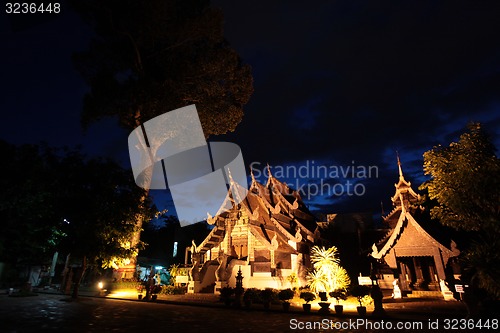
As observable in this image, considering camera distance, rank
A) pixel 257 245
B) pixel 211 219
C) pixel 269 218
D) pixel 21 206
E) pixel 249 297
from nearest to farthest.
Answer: pixel 249 297, pixel 257 245, pixel 269 218, pixel 211 219, pixel 21 206

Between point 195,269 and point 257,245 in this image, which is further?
point 195,269

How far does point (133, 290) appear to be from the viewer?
22.6 meters

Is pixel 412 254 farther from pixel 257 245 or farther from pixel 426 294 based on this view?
pixel 257 245

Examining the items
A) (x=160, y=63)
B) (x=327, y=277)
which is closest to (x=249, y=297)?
(x=327, y=277)

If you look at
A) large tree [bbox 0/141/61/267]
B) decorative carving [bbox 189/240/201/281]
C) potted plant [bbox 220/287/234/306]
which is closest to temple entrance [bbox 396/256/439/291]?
potted plant [bbox 220/287/234/306]

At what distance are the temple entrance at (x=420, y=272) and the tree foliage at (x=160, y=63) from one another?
17093 millimetres

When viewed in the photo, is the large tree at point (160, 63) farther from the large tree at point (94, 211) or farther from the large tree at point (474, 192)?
the large tree at point (474, 192)

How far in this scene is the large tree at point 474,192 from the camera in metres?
8.68

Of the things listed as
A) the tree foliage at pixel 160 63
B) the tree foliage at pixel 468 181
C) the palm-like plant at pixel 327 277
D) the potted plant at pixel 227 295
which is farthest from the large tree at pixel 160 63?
the tree foliage at pixel 468 181

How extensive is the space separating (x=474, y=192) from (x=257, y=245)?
47.6ft

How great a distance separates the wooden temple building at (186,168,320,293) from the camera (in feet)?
66.4

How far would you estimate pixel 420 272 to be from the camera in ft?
67.9

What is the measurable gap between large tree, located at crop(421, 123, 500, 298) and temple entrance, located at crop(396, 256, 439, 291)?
10.6 metres

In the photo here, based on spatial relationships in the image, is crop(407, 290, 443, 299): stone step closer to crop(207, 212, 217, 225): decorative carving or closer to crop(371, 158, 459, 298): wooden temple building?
crop(371, 158, 459, 298): wooden temple building
